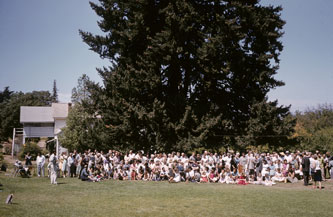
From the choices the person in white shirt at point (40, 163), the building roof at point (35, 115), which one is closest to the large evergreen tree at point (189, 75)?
the person in white shirt at point (40, 163)

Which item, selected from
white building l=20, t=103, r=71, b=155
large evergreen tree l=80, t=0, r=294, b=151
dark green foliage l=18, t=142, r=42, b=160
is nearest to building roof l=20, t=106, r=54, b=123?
white building l=20, t=103, r=71, b=155

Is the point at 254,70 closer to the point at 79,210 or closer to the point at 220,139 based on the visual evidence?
the point at 220,139

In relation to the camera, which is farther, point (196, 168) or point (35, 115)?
point (35, 115)

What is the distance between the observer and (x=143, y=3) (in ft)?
87.8

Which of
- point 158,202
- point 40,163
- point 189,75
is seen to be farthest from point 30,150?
point 158,202

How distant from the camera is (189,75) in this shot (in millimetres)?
29391

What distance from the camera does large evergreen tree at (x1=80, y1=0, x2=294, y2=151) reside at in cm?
2688

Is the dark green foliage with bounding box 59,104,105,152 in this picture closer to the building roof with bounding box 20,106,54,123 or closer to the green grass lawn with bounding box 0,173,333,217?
the green grass lawn with bounding box 0,173,333,217

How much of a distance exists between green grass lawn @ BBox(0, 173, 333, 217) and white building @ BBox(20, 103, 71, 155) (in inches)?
1766

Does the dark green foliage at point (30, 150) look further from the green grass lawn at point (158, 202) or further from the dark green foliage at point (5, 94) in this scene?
the dark green foliage at point (5, 94)

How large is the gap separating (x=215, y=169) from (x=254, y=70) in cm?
1052

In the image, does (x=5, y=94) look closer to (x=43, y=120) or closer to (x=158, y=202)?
(x=43, y=120)

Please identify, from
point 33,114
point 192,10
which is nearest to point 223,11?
point 192,10

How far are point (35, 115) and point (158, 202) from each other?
58.3m
